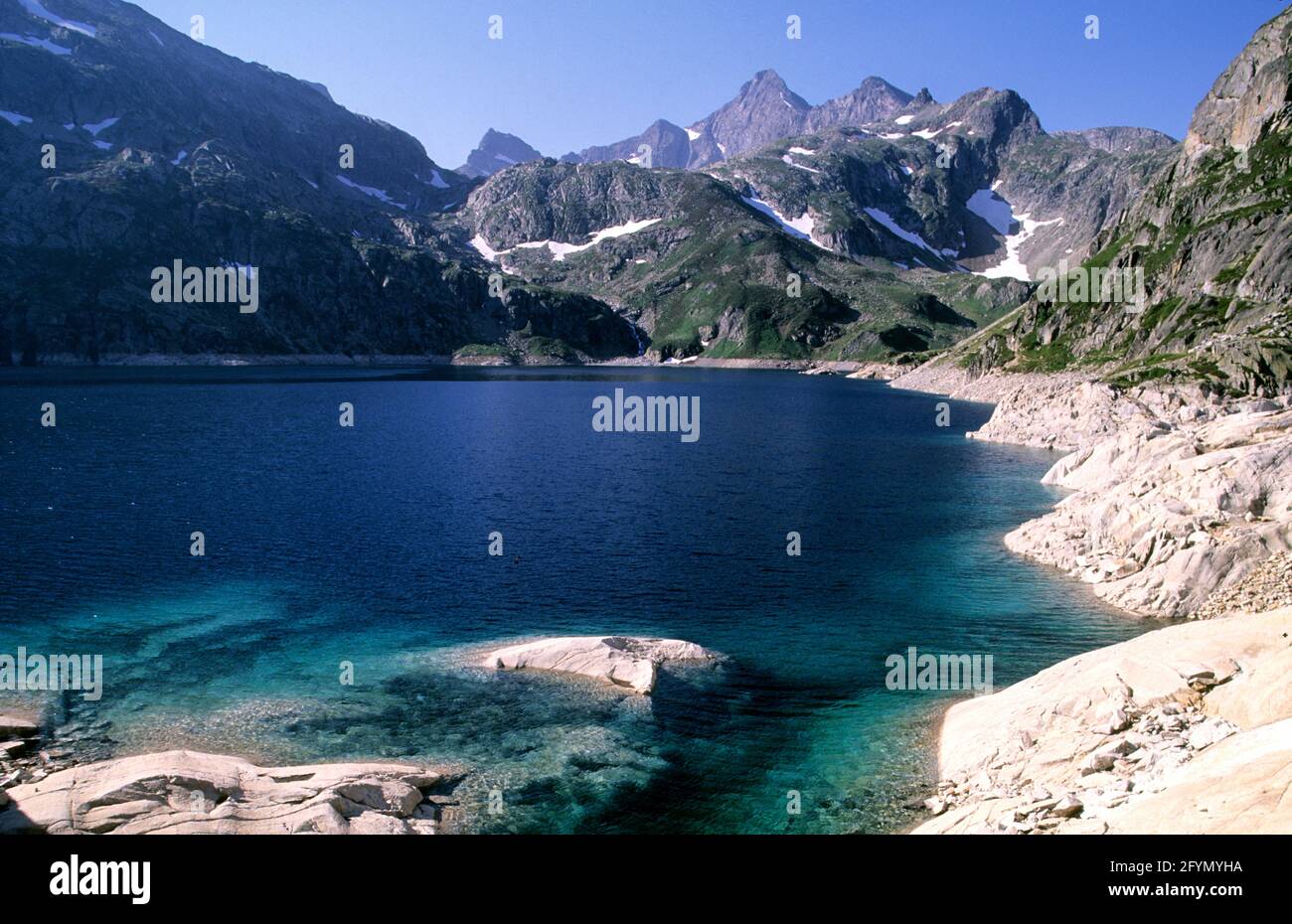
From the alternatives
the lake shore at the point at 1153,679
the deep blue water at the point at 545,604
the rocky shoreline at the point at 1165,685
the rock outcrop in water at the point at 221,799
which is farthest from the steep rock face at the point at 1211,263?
the rock outcrop in water at the point at 221,799

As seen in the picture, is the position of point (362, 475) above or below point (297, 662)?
above

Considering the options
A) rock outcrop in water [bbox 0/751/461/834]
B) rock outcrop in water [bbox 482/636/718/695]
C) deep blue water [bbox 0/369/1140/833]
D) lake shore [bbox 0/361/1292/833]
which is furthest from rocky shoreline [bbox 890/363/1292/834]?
rock outcrop in water [bbox 0/751/461/834]

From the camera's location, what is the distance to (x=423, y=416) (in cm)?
14825

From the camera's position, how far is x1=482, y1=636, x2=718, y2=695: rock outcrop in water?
36.0m

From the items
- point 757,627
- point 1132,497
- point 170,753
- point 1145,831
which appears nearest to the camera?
point 1145,831

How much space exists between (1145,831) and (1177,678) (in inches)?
421

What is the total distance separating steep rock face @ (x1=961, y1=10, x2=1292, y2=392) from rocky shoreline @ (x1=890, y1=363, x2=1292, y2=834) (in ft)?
220

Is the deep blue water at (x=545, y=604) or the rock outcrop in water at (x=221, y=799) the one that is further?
the deep blue water at (x=545, y=604)

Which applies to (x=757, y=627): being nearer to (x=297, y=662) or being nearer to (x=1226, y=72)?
(x=297, y=662)

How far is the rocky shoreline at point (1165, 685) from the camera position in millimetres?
19641

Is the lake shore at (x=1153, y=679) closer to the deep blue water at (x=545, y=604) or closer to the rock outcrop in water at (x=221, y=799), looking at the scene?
the deep blue water at (x=545, y=604)

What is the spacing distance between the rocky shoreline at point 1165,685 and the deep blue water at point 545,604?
2.67 metres
